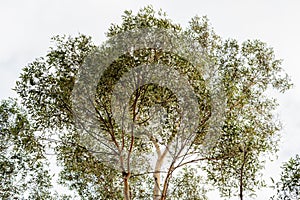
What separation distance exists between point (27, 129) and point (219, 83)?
948 centimetres

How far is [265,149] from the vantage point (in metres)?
18.6

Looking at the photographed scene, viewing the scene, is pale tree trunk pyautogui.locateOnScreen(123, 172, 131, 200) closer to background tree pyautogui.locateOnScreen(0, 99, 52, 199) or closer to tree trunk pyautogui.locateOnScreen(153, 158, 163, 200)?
tree trunk pyautogui.locateOnScreen(153, 158, 163, 200)

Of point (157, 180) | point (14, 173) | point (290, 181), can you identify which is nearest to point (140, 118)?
point (157, 180)

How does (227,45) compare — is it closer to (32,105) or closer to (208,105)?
(208,105)

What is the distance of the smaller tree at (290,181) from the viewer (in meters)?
15.3

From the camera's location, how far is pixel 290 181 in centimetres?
1552

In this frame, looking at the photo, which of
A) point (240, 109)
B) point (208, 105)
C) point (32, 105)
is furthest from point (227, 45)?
point (32, 105)

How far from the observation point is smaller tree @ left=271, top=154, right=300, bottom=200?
1530cm

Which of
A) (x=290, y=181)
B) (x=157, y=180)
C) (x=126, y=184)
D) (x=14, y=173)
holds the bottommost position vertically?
(x=290, y=181)

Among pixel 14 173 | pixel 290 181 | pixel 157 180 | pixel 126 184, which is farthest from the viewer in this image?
pixel 14 173

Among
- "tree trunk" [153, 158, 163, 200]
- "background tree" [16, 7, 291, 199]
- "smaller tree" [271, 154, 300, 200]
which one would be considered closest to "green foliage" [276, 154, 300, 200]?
"smaller tree" [271, 154, 300, 200]

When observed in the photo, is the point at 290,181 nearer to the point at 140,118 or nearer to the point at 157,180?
the point at 157,180

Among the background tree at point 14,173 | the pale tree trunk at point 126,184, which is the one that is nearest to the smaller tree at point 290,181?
the pale tree trunk at point 126,184

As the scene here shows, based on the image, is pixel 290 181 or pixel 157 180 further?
pixel 157 180
